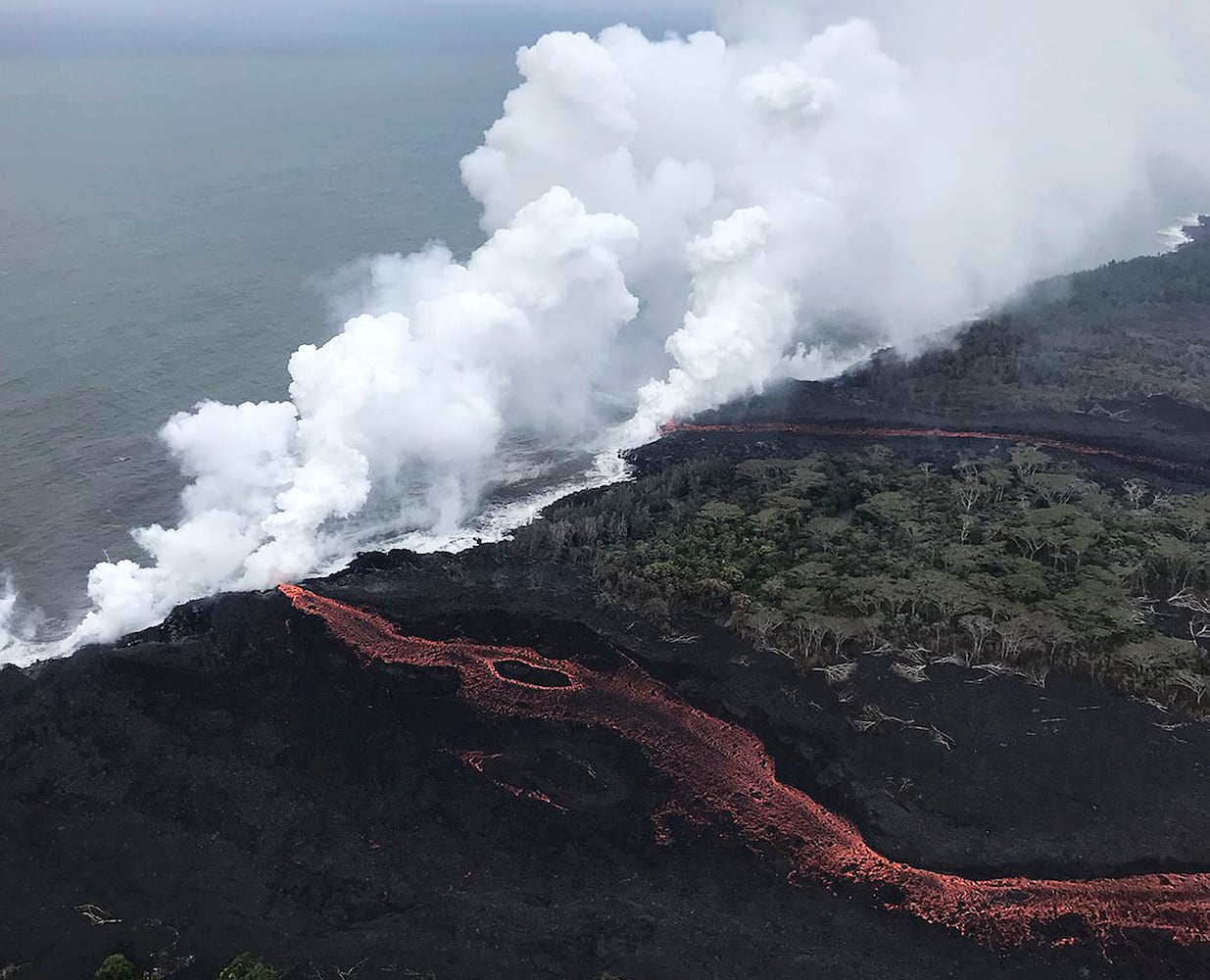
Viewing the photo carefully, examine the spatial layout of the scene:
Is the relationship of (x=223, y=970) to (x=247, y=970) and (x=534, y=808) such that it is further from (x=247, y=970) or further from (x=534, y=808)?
(x=534, y=808)

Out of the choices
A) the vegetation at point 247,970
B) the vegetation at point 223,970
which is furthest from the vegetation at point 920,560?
the vegetation at point 223,970

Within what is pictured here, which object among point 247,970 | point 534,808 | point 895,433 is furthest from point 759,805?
point 895,433

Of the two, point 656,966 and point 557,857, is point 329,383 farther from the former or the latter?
point 656,966

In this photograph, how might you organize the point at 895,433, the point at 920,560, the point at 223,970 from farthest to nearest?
1. the point at 895,433
2. the point at 920,560
3. the point at 223,970

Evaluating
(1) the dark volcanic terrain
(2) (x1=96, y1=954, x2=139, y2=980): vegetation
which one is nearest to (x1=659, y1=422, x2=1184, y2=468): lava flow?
(1) the dark volcanic terrain

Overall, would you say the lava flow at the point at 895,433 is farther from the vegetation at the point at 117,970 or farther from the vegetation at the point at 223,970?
the vegetation at the point at 117,970
